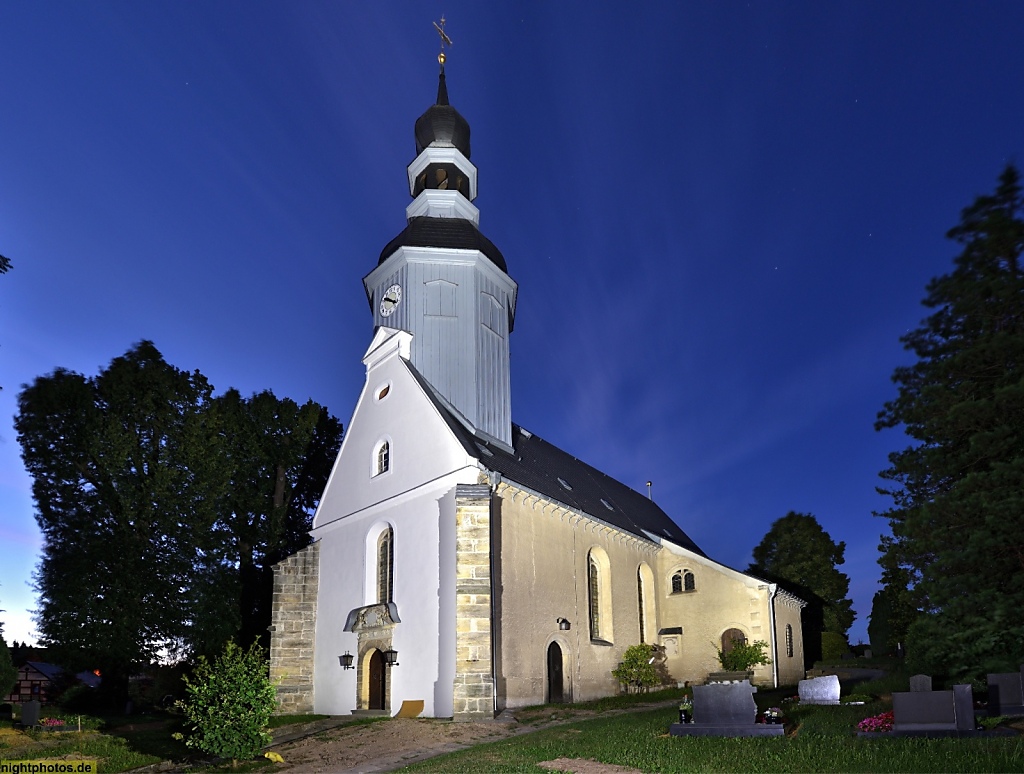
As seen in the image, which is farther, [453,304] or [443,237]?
[443,237]

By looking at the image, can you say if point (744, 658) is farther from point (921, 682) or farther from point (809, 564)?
point (809, 564)

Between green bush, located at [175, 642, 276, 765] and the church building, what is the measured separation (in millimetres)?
5972

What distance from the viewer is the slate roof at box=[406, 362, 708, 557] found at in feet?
77.0

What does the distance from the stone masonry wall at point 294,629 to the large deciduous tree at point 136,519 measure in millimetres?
4200

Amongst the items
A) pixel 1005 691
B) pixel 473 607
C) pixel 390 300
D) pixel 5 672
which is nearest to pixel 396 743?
pixel 473 607

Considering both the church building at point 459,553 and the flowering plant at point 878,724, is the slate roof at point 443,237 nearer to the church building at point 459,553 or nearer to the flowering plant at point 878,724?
the church building at point 459,553

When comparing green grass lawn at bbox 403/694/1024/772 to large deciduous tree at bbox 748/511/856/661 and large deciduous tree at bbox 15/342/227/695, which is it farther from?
large deciduous tree at bbox 748/511/856/661

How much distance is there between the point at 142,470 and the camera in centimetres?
2802

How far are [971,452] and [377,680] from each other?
1573 cm

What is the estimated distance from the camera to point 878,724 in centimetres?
1323

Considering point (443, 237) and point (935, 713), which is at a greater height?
point (443, 237)

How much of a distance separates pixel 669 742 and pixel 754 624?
16.4m

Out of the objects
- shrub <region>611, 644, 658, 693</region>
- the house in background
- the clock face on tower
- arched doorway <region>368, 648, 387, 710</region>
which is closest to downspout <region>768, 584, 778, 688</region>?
shrub <region>611, 644, 658, 693</region>

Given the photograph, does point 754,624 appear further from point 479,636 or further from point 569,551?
point 479,636
